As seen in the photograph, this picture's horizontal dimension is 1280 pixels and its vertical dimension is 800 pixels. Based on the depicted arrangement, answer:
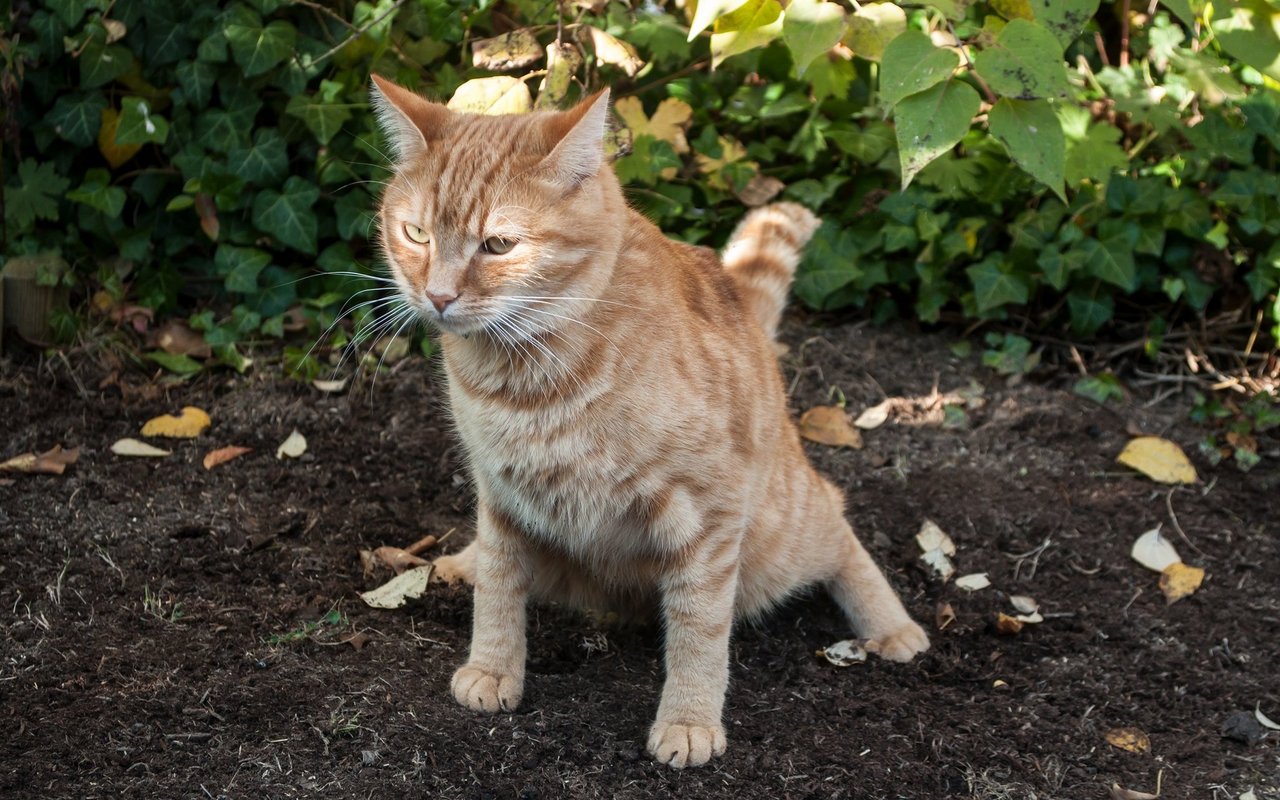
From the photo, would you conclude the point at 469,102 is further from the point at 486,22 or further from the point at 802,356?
the point at 802,356

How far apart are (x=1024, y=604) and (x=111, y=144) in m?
3.36

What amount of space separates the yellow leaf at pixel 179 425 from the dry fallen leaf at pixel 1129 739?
2.83 metres

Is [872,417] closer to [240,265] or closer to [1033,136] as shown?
[1033,136]

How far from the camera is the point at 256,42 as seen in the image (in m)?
4.12

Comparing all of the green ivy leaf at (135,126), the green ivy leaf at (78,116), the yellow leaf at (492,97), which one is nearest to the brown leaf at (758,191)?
the yellow leaf at (492,97)

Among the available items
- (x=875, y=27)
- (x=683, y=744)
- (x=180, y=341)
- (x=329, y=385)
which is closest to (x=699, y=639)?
(x=683, y=744)

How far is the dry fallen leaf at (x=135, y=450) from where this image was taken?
380 centimetres

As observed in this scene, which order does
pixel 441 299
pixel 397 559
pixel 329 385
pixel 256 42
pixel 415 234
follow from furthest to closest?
pixel 329 385 → pixel 256 42 → pixel 397 559 → pixel 415 234 → pixel 441 299

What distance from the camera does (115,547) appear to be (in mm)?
3342

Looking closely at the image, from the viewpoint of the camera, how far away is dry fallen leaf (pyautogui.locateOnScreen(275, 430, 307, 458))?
391cm

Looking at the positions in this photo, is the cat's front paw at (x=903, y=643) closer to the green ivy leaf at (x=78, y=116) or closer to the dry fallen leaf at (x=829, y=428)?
the dry fallen leaf at (x=829, y=428)

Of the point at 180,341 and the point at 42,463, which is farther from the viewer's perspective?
the point at 180,341

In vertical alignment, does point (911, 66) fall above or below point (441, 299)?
above

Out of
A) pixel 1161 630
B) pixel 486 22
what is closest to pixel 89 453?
pixel 486 22
